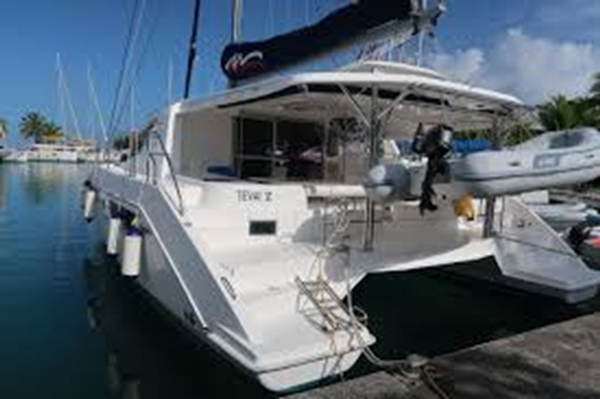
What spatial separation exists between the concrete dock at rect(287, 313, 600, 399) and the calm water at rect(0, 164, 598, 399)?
1.15 meters

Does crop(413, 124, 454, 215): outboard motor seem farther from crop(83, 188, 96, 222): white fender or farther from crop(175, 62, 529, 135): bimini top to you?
crop(83, 188, 96, 222): white fender

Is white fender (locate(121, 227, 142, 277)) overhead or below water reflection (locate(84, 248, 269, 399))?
overhead

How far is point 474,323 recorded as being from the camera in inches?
301

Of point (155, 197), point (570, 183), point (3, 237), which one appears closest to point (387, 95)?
point (570, 183)

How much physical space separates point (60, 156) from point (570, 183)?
72469 mm

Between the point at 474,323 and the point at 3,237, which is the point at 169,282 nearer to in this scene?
the point at 474,323

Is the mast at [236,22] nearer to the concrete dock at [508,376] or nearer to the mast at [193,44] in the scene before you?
the mast at [193,44]

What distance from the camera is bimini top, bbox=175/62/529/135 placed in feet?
19.3

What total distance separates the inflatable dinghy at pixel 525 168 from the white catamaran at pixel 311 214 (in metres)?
0.01

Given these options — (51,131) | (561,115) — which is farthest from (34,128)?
(561,115)

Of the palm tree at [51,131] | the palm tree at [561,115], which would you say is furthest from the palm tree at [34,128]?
the palm tree at [561,115]

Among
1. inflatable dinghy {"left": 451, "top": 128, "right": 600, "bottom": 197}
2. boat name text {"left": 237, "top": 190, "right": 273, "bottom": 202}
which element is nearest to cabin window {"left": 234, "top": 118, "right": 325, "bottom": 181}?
boat name text {"left": 237, "top": 190, "right": 273, "bottom": 202}

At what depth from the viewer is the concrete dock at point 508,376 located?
422cm

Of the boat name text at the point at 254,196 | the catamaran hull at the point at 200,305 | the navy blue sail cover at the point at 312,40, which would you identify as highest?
the navy blue sail cover at the point at 312,40
